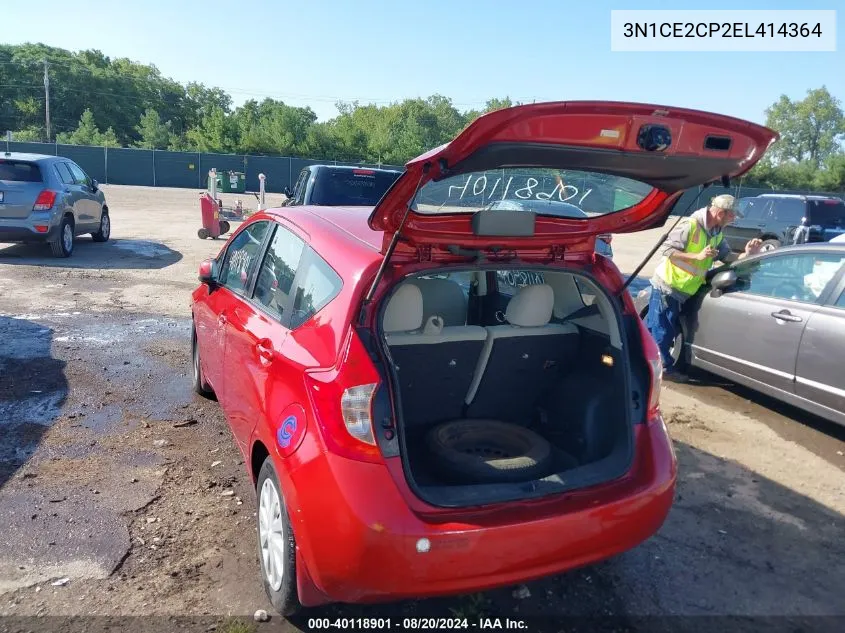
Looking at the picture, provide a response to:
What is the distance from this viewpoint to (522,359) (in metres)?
Answer: 3.35

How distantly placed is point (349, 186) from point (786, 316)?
6.75 m

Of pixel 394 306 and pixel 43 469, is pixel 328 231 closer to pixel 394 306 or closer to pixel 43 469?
pixel 394 306

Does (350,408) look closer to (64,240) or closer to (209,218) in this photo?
(64,240)

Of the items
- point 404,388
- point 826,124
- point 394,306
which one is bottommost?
point 404,388

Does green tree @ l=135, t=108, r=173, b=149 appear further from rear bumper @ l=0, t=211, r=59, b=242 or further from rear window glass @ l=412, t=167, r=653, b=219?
rear window glass @ l=412, t=167, r=653, b=219

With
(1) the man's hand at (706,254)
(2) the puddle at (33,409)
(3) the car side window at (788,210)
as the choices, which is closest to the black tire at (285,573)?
(2) the puddle at (33,409)

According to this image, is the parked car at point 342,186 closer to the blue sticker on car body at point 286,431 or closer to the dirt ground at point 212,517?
the dirt ground at point 212,517

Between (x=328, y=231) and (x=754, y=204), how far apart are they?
16.4 metres

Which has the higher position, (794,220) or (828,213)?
(828,213)

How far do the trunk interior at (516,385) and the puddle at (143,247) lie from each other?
10.4 m

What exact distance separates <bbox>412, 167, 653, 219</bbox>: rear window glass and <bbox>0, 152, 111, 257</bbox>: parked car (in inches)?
400

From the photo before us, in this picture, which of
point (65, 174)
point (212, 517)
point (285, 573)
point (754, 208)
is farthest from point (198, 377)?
point (754, 208)

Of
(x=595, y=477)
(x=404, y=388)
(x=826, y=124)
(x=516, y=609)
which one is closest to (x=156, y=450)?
(x=404, y=388)

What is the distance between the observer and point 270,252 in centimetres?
364
